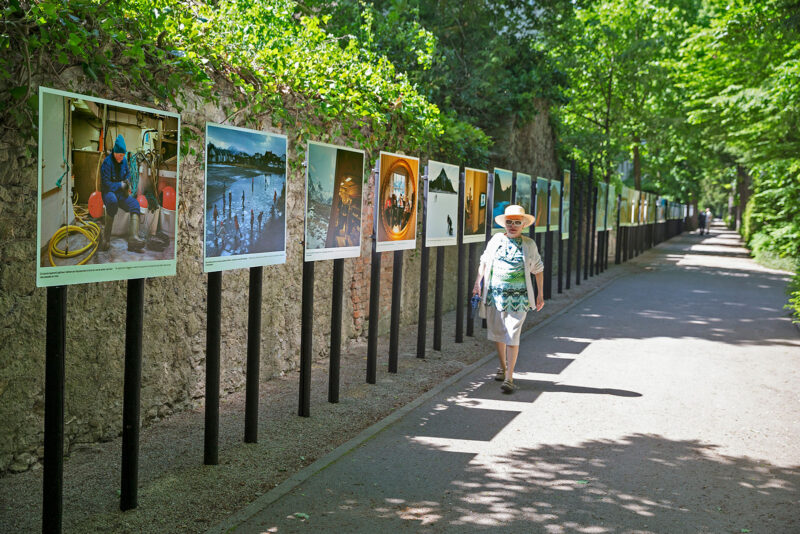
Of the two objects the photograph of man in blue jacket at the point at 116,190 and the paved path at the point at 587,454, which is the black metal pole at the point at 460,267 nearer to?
the paved path at the point at 587,454

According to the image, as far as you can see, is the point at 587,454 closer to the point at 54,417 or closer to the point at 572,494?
the point at 572,494

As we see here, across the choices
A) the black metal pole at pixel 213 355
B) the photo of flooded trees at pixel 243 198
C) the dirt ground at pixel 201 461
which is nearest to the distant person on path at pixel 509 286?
the dirt ground at pixel 201 461

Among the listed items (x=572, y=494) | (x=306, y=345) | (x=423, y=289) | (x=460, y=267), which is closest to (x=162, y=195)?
(x=306, y=345)

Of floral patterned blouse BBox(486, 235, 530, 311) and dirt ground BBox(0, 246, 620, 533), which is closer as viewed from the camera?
dirt ground BBox(0, 246, 620, 533)

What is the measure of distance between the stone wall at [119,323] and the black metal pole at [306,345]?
80 cm

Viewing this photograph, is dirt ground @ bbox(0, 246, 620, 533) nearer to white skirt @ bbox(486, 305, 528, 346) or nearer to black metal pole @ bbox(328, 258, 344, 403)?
black metal pole @ bbox(328, 258, 344, 403)

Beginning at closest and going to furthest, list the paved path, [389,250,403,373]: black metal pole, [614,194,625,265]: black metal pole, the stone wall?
the paved path, the stone wall, [389,250,403,373]: black metal pole, [614,194,625,265]: black metal pole

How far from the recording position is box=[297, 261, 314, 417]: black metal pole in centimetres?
700

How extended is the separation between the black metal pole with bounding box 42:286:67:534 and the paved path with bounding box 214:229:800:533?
0.92 meters

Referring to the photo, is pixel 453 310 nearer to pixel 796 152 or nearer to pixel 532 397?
pixel 532 397

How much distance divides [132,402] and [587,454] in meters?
3.29

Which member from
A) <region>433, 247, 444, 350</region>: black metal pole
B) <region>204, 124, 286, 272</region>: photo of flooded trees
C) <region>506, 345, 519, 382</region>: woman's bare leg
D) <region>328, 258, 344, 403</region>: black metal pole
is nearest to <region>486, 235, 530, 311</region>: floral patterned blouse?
<region>506, 345, 519, 382</region>: woman's bare leg

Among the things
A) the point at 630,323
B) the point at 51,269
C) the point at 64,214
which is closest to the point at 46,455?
the point at 51,269

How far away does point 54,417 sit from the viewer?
4.18 metres
